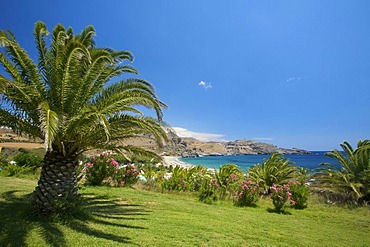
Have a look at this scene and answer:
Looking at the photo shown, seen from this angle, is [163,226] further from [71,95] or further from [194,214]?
[71,95]

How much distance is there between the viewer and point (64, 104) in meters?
6.11

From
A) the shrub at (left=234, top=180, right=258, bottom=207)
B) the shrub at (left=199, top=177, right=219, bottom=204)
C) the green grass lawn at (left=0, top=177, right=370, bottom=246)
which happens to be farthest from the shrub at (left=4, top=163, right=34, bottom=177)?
the shrub at (left=234, top=180, right=258, bottom=207)

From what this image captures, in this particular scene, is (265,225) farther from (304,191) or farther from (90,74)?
(90,74)

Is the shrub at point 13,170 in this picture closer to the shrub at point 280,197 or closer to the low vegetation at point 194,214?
the low vegetation at point 194,214

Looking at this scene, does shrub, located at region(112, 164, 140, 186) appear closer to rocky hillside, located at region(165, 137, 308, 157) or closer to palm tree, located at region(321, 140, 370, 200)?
palm tree, located at region(321, 140, 370, 200)

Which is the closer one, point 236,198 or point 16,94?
point 16,94

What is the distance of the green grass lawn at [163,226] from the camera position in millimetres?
4793

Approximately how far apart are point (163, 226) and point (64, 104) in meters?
3.93

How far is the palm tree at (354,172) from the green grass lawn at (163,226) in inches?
126

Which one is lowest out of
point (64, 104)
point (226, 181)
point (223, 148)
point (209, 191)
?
point (209, 191)

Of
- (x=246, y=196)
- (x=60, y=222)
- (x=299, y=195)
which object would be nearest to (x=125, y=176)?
(x=246, y=196)

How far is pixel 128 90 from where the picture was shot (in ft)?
22.1

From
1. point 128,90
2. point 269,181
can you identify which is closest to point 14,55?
point 128,90

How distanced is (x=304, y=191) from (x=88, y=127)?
29.2 feet
